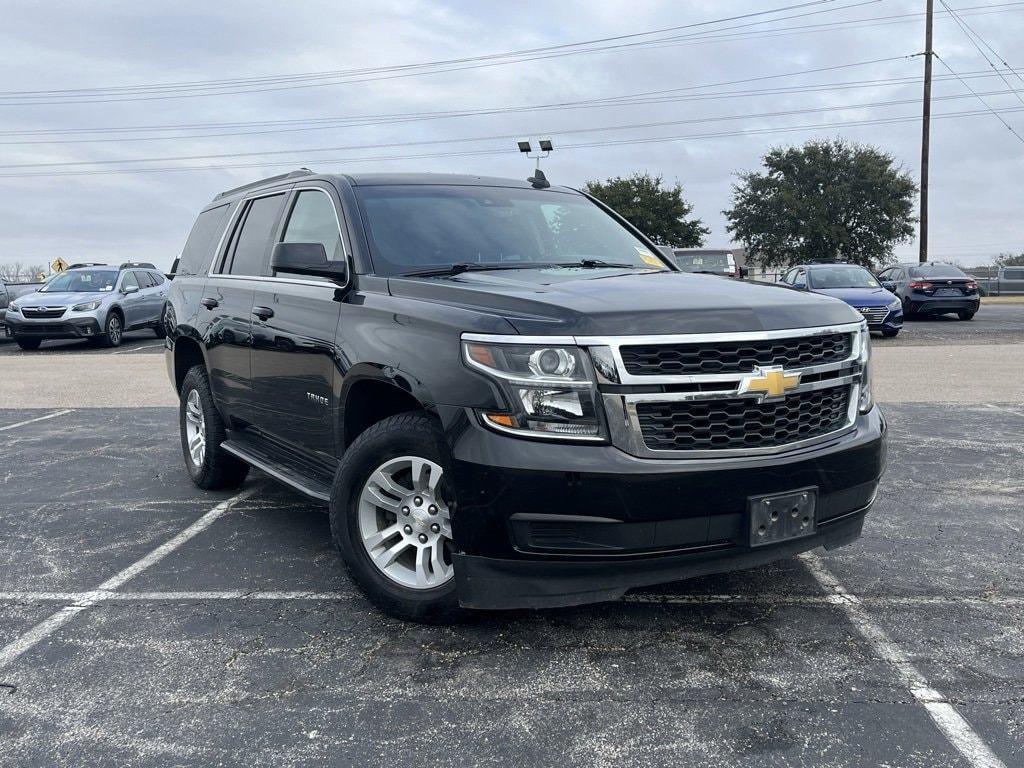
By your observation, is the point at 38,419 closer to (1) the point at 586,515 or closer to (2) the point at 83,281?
(1) the point at 586,515

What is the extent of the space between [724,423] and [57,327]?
19.1 meters

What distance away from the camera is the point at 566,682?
10.8ft

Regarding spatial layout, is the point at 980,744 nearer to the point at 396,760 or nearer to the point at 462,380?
the point at 396,760

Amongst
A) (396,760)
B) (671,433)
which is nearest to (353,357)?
(671,433)

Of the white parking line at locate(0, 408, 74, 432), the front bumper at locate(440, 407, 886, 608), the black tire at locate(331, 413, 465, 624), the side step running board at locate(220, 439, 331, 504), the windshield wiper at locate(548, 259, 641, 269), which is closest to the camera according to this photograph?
the front bumper at locate(440, 407, 886, 608)

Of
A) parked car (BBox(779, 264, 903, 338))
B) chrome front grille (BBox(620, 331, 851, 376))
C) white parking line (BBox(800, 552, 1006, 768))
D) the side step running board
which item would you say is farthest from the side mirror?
parked car (BBox(779, 264, 903, 338))

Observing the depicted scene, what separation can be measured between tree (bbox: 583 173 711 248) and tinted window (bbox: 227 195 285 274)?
53.7m

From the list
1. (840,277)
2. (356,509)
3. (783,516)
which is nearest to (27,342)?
(840,277)

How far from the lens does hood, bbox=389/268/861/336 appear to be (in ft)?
10.8

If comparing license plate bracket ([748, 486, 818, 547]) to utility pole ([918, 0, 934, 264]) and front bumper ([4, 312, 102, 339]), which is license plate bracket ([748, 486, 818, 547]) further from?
utility pole ([918, 0, 934, 264])

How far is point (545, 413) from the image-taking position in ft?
10.7

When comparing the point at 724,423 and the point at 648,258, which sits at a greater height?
the point at 648,258

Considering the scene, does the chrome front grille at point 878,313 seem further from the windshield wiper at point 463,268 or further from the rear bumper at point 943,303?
the windshield wiper at point 463,268

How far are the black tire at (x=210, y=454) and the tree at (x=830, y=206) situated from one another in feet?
153
